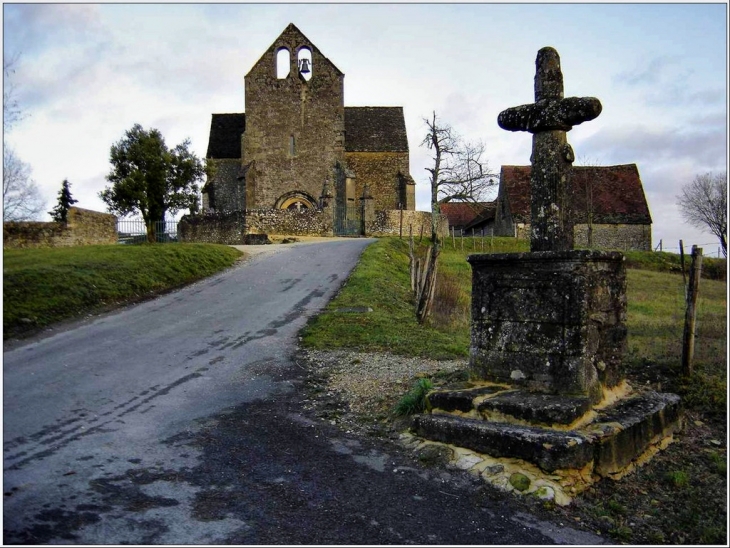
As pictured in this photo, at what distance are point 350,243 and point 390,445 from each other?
2431 centimetres

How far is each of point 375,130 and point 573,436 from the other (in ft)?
141

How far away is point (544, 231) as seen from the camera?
6.64 meters

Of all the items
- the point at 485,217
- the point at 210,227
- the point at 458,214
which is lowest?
the point at 210,227

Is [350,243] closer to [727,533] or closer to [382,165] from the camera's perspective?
[382,165]

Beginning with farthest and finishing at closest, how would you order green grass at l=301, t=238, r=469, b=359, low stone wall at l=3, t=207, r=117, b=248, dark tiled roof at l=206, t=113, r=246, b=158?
dark tiled roof at l=206, t=113, r=246, b=158
low stone wall at l=3, t=207, r=117, b=248
green grass at l=301, t=238, r=469, b=359

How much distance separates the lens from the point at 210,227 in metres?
34.4

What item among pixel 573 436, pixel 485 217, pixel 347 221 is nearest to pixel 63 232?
pixel 347 221

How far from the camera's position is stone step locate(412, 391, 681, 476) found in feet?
17.1

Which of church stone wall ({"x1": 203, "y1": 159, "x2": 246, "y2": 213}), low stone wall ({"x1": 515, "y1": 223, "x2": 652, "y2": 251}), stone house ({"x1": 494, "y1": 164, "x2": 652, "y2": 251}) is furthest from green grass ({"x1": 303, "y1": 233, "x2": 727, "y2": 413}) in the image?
church stone wall ({"x1": 203, "y1": 159, "x2": 246, "y2": 213})

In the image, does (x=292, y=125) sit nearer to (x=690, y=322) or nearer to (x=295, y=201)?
(x=295, y=201)

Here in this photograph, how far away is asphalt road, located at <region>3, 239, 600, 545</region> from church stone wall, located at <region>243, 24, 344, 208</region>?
32.4 m

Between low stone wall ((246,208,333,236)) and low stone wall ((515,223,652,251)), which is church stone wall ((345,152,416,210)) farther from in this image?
low stone wall ((515,223,652,251))

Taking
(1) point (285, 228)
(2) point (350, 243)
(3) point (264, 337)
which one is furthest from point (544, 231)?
(1) point (285, 228)

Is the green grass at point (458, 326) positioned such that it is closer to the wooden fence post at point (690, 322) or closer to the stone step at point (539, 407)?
the wooden fence post at point (690, 322)
